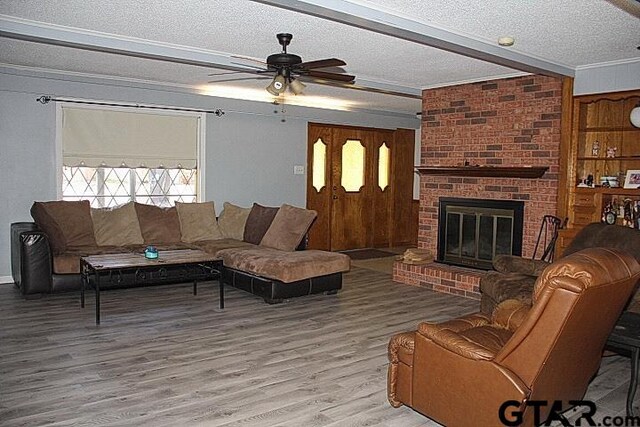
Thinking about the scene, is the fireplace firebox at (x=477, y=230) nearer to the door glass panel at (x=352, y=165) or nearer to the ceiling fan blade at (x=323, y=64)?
the door glass panel at (x=352, y=165)

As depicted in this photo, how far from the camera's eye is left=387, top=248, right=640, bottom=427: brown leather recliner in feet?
7.78

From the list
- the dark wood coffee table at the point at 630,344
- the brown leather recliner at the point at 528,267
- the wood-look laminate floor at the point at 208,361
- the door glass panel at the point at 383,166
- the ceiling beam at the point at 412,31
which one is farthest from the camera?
the door glass panel at the point at 383,166

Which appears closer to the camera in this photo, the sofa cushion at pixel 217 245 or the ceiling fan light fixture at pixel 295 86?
the ceiling fan light fixture at pixel 295 86

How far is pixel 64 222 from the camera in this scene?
618cm

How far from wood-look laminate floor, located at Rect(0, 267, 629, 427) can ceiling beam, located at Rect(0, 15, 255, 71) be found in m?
2.32

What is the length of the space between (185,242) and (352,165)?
11.6 ft

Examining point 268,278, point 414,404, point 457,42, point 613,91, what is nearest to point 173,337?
point 268,278

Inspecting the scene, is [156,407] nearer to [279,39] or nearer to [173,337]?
[173,337]

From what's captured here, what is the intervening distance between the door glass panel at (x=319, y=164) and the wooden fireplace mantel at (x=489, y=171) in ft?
7.83

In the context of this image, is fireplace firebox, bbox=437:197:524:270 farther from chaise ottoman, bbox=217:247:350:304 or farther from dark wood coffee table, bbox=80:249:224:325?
dark wood coffee table, bbox=80:249:224:325

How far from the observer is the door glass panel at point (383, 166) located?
32.1ft

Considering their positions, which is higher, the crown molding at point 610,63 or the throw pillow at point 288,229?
the crown molding at point 610,63

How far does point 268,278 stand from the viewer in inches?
220

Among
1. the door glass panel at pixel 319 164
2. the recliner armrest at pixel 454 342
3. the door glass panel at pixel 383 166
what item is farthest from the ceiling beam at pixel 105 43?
the door glass panel at pixel 383 166
